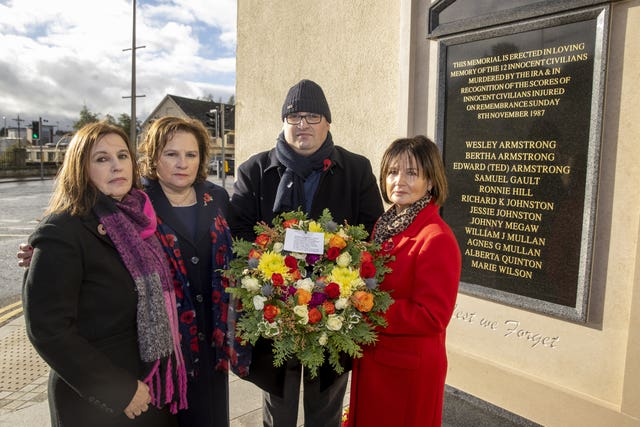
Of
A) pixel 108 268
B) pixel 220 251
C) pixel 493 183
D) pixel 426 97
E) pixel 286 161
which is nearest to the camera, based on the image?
pixel 108 268

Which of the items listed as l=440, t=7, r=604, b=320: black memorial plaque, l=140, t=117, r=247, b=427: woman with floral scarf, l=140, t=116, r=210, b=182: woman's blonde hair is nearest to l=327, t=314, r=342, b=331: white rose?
l=140, t=117, r=247, b=427: woman with floral scarf

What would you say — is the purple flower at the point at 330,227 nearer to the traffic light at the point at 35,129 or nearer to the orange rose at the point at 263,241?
the orange rose at the point at 263,241

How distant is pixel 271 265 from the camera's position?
1.88 m

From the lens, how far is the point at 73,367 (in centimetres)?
170

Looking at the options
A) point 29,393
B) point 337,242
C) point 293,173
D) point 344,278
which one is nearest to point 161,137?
point 293,173

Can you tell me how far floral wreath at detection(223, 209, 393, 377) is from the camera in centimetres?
184

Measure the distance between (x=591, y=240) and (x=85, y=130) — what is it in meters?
3.04

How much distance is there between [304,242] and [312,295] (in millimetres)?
230

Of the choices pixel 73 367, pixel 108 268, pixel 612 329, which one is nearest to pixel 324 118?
pixel 108 268

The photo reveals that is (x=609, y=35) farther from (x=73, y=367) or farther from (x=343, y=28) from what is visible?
(x=73, y=367)

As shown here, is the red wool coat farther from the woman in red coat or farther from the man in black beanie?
the man in black beanie

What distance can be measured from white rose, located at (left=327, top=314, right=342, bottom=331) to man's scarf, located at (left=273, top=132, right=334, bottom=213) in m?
0.90

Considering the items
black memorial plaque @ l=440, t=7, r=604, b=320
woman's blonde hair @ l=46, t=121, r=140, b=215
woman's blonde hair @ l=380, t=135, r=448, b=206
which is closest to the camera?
woman's blonde hair @ l=46, t=121, r=140, b=215

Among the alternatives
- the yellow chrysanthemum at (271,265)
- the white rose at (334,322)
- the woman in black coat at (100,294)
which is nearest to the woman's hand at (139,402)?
the woman in black coat at (100,294)
